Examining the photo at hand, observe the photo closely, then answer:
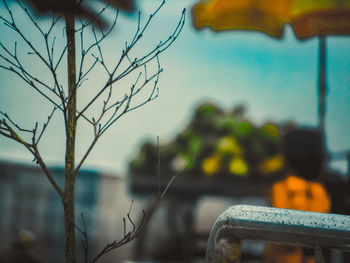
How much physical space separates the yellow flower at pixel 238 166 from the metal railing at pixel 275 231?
8.03 feet

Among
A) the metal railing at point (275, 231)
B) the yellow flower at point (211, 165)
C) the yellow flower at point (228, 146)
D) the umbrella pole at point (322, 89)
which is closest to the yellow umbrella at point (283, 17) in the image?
the umbrella pole at point (322, 89)

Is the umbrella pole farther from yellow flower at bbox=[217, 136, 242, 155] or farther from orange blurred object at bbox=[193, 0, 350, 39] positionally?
yellow flower at bbox=[217, 136, 242, 155]

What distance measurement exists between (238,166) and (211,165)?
0.19 m

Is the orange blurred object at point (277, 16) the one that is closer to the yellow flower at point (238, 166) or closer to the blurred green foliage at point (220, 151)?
the blurred green foliage at point (220, 151)

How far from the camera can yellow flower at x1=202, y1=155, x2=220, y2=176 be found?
310 cm

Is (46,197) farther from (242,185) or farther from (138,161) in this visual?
(242,185)

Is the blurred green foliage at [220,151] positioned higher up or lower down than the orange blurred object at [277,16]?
lower down

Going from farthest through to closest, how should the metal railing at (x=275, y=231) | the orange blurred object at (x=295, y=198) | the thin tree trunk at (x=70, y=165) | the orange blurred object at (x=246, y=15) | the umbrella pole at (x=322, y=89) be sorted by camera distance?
the orange blurred object at (x=246, y=15), the umbrella pole at (x=322, y=89), the orange blurred object at (x=295, y=198), the thin tree trunk at (x=70, y=165), the metal railing at (x=275, y=231)

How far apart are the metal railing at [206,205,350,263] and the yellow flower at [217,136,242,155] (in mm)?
2395

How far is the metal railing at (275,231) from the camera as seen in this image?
638 millimetres

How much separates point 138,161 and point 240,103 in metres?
1.19

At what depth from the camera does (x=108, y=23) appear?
122 inches

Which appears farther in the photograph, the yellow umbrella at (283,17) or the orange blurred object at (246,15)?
the orange blurred object at (246,15)

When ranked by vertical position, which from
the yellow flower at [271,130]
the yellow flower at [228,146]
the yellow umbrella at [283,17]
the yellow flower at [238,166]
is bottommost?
the yellow flower at [238,166]
